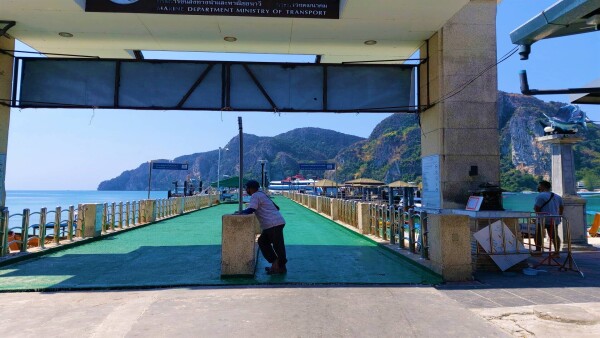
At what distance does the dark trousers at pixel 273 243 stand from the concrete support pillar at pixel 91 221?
7992mm

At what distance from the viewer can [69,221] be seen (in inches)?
453

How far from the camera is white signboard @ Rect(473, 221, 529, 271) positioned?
7.36m

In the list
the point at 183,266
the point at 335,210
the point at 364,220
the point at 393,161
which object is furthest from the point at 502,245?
the point at 393,161

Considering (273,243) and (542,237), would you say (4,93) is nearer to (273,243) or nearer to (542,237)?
(273,243)

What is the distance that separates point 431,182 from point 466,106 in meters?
1.94

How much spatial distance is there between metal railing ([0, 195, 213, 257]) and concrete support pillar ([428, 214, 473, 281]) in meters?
8.97

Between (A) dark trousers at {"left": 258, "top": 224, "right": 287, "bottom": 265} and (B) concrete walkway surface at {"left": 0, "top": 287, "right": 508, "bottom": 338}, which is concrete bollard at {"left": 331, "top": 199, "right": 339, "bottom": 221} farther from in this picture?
(B) concrete walkway surface at {"left": 0, "top": 287, "right": 508, "bottom": 338}

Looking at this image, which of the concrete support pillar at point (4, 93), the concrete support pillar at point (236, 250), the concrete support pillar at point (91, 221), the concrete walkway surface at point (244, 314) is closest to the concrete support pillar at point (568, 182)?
the concrete walkway surface at point (244, 314)

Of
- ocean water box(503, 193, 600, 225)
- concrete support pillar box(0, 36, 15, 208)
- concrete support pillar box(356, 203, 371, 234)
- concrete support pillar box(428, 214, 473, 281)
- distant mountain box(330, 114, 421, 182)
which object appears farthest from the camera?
distant mountain box(330, 114, 421, 182)

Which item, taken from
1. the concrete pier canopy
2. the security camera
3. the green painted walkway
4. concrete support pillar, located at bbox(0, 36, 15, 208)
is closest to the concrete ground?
the green painted walkway

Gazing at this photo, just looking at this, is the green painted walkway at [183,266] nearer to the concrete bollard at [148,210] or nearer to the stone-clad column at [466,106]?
Answer: the stone-clad column at [466,106]

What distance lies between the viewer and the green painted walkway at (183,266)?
6504 mm

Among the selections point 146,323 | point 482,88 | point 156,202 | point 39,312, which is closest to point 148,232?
point 156,202

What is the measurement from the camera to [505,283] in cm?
656
